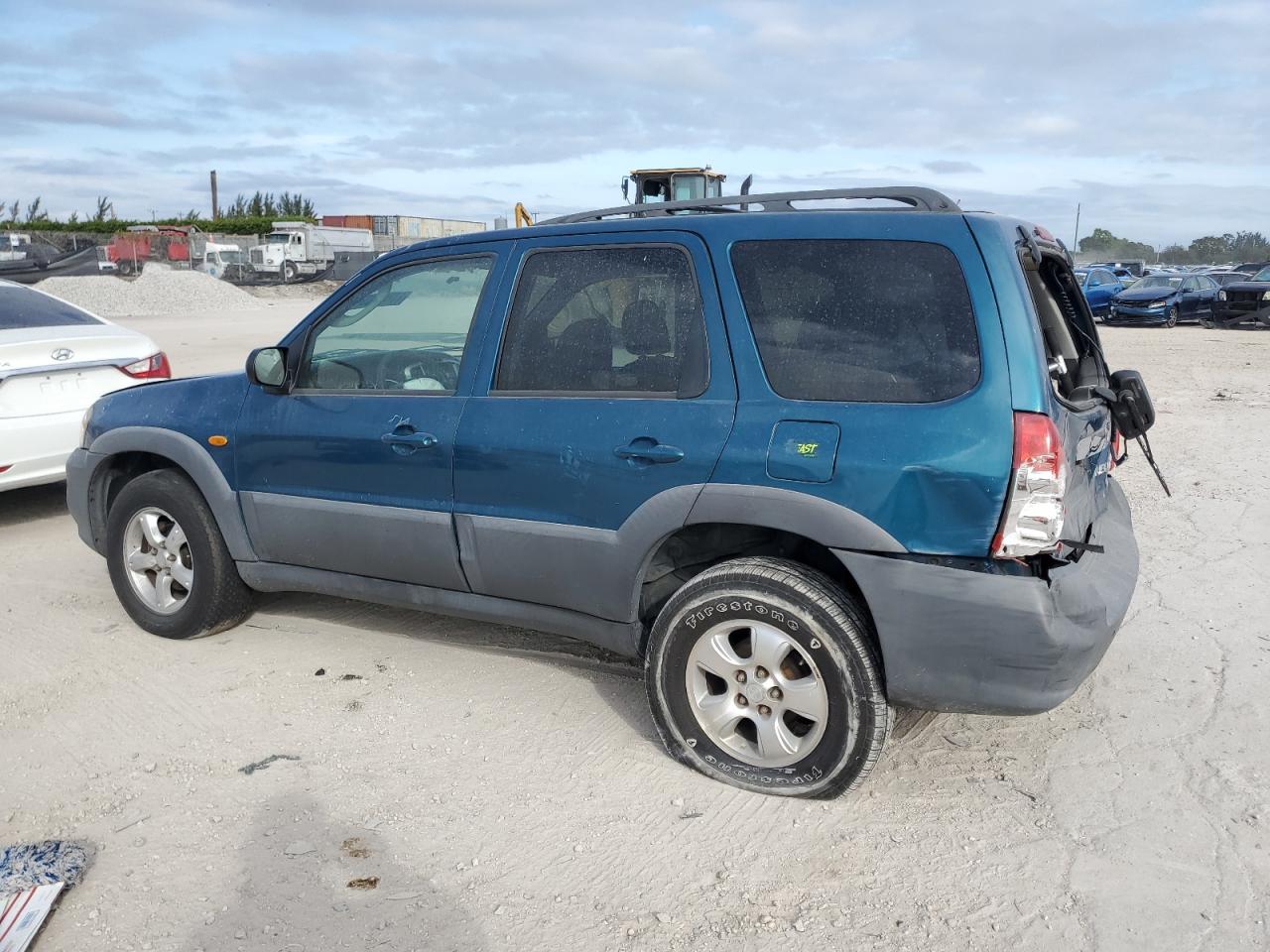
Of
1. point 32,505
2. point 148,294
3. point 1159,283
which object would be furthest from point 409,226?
point 32,505

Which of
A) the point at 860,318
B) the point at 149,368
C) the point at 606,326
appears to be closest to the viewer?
the point at 860,318

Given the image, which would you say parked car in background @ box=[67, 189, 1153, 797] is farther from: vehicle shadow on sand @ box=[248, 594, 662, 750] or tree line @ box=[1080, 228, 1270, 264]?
tree line @ box=[1080, 228, 1270, 264]

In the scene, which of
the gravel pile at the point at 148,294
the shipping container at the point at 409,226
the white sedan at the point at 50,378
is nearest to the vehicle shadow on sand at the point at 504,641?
the white sedan at the point at 50,378

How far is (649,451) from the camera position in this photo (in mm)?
3650

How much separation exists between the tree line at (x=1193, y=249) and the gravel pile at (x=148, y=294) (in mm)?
76394

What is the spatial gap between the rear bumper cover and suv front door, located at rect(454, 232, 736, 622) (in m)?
0.72

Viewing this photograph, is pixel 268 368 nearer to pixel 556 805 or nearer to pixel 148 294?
pixel 556 805

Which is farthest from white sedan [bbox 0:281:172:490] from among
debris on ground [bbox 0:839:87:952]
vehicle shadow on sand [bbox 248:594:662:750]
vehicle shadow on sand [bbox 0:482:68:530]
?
debris on ground [bbox 0:839:87:952]

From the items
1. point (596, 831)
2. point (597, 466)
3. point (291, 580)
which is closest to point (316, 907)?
point (596, 831)

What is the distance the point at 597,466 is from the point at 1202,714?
2.46 metres

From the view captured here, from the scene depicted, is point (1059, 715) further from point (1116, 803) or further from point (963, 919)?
point (963, 919)

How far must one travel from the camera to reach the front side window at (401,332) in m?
4.30

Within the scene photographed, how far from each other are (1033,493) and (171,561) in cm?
375

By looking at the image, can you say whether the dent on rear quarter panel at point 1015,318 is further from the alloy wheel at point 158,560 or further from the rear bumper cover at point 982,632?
the alloy wheel at point 158,560
